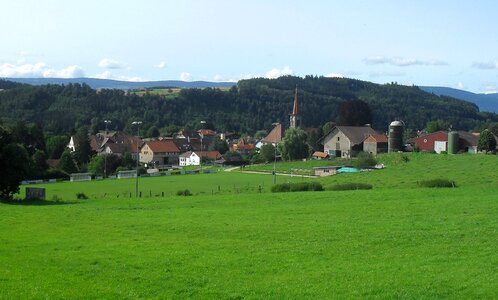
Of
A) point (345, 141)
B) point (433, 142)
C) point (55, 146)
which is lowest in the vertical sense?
point (55, 146)

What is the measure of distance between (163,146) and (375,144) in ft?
147

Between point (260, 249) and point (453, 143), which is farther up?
point (453, 143)

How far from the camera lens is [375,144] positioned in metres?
91.9

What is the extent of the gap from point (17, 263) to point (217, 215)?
12.1 metres

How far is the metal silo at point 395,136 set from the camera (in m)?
87.6

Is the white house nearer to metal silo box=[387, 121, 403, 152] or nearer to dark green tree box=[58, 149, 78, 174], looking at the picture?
dark green tree box=[58, 149, 78, 174]

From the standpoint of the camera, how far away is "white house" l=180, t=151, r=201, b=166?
370 feet

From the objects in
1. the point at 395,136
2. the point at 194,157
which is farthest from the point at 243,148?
the point at 395,136

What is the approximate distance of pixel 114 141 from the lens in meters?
124

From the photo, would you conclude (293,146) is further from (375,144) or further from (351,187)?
(351,187)

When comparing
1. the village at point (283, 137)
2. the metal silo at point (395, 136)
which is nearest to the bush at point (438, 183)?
the village at point (283, 137)

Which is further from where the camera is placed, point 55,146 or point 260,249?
point 55,146

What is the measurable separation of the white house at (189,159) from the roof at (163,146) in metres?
2.46

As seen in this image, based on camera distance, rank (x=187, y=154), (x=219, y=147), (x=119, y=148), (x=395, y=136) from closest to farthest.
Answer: (x=395, y=136), (x=119, y=148), (x=187, y=154), (x=219, y=147)
